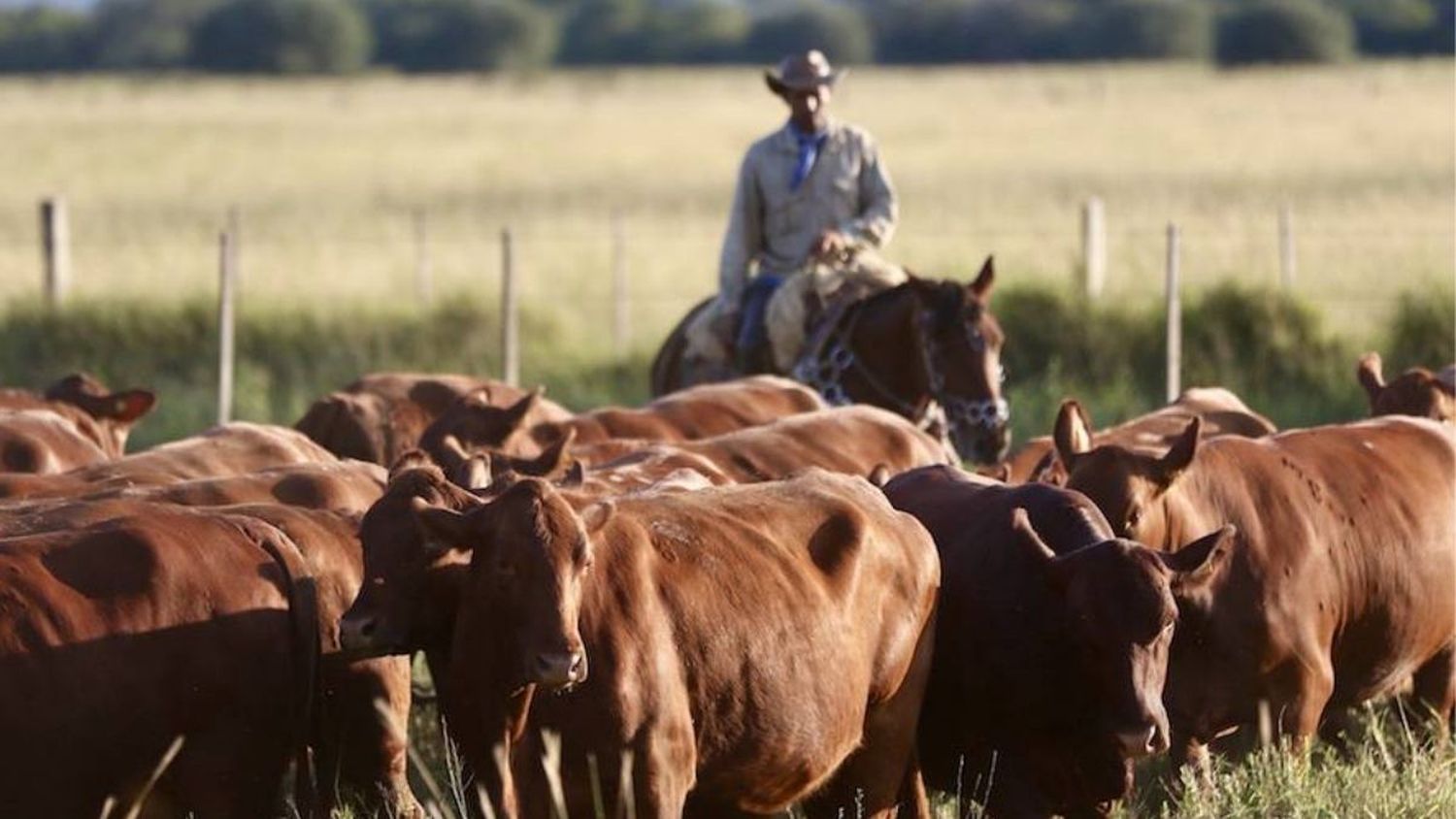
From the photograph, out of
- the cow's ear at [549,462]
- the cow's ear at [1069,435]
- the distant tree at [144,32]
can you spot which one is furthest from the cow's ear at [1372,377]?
the distant tree at [144,32]

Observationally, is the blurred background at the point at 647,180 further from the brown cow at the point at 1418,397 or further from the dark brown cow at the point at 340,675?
the dark brown cow at the point at 340,675

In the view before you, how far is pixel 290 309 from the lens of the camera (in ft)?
67.8

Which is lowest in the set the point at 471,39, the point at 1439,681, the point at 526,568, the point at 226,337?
the point at 1439,681

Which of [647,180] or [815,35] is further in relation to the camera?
[815,35]

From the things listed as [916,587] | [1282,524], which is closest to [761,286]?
[1282,524]

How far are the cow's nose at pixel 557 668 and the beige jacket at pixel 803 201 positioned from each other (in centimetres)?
778

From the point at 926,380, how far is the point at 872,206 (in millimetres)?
1524

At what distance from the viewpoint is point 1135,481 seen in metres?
8.00

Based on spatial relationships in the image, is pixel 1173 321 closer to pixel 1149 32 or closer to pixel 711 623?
pixel 711 623

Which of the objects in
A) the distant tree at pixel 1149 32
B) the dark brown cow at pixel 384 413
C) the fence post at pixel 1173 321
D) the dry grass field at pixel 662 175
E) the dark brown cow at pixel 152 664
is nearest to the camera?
the dark brown cow at pixel 152 664

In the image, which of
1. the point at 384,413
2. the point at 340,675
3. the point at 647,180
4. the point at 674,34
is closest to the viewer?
the point at 340,675

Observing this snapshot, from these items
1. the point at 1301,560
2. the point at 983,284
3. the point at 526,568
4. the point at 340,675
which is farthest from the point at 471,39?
the point at 526,568

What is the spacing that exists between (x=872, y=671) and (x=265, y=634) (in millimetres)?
1529

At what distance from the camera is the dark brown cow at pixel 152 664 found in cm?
655
